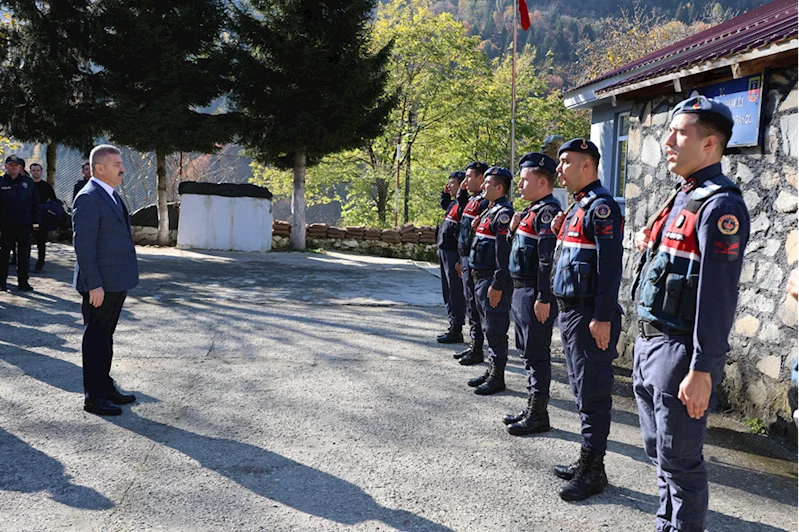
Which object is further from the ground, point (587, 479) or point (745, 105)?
point (745, 105)

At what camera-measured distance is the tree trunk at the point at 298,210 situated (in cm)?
1855

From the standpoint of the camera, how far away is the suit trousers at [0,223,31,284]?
928cm

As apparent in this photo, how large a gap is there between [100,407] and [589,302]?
3.53 m

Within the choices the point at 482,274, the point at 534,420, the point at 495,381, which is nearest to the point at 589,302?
the point at 534,420

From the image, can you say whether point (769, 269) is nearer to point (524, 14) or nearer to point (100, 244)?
point (100, 244)

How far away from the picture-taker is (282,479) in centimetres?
378

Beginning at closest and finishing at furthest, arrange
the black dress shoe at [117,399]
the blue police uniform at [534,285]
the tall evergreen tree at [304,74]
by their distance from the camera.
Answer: the blue police uniform at [534,285] < the black dress shoe at [117,399] < the tall evergreen tree at [304,74]

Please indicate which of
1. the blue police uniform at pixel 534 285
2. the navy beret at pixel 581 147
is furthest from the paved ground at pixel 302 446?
the navy beret at pixel 581 147

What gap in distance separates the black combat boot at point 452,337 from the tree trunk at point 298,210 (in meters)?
11.5

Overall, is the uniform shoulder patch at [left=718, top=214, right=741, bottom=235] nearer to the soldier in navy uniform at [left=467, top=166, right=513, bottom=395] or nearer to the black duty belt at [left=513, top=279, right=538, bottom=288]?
the black duty belt at [left=513, top=279, right=538, bottom=288]

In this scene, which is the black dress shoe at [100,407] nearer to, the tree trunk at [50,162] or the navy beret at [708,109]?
the navy beret at [708,109]

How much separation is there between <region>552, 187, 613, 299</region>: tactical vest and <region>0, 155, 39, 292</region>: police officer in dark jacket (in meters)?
8.46

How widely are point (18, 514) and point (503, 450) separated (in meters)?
2.82

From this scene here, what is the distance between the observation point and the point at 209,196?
17.4 metres
